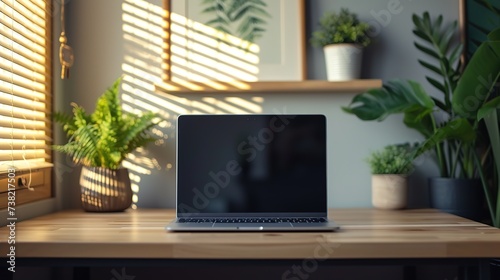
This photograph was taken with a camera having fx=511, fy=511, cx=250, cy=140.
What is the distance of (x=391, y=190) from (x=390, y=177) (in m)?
0.05

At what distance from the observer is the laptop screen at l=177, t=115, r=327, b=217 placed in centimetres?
166

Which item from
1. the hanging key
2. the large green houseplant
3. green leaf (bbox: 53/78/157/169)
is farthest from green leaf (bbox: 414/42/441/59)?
the hanging key

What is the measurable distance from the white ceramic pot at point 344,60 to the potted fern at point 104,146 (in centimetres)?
70

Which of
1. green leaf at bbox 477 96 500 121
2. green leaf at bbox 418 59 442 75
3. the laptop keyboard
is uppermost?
green leaf at bbox 418 59 442 75

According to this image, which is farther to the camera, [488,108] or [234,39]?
[234,39]

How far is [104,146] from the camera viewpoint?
1.83 meters

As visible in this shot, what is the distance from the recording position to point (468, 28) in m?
2.01

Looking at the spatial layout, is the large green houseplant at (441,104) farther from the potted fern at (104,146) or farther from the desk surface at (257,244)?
the potted fern at (104,146)

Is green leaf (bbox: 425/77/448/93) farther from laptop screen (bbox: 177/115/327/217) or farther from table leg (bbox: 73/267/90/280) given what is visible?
table leg (bbox: 73/267/90/280)

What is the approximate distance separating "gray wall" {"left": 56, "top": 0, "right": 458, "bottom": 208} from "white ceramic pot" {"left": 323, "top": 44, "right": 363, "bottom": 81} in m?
0.09

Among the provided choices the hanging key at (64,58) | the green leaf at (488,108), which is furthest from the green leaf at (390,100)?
the hanging key at (64,58)

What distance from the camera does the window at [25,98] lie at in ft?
5.14

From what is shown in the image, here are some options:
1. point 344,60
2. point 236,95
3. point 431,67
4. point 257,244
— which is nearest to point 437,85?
point 431,67

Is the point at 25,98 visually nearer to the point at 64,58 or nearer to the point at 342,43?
the point at 64,58
